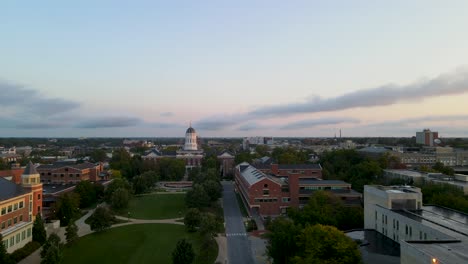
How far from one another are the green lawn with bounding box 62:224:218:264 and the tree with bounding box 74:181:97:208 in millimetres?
16013

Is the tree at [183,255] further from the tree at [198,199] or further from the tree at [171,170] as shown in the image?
the tree at [171,170]

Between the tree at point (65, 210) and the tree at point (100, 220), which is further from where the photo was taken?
the tree at point (65, 210)

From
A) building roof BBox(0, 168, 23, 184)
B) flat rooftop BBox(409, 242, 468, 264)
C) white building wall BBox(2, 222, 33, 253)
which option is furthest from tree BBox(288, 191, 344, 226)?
building roof BBox(0, 168, 23, 184)

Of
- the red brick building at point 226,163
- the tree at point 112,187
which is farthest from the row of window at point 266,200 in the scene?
the red brick building at point 226,163

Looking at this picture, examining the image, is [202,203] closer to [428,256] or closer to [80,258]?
[80,258]

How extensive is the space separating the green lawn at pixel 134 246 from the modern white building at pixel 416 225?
16.6m

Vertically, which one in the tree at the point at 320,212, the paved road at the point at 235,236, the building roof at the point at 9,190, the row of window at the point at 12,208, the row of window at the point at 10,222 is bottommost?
the paved road at the point at 235,236

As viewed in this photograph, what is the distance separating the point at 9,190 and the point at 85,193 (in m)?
20.1

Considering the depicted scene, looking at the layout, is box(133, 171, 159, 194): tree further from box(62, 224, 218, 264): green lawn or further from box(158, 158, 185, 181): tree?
box(62, 224, 218, 264): green lawn

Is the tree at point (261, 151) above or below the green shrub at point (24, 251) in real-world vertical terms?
above

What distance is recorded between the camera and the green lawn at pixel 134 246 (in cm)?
3369

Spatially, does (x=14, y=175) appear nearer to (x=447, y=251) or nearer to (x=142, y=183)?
Result: (x=142, y=183)

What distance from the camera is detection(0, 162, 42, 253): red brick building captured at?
35656mm

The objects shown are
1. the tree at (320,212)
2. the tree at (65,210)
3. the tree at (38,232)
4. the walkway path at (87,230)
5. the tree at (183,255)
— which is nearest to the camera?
the tree at (183,255)
